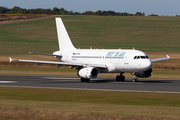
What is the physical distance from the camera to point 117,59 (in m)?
48.1

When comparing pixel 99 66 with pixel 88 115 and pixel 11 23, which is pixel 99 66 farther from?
pixel 11 23

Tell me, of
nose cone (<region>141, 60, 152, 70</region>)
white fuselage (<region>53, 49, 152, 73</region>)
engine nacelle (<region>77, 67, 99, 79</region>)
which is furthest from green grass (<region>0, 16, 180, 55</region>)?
nose cone (<region>141, 60, 152, 70</region>)

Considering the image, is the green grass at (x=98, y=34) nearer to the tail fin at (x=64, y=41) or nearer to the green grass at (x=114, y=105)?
the tail fin at (x=64, y=41)

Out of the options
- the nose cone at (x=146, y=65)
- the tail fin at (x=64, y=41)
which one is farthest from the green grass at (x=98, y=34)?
the nose cone at (x=146, y=65)

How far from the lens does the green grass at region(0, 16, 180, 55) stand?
370 ft

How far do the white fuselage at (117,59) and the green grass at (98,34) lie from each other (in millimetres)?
53989

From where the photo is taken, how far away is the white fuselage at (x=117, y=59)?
1811 inches

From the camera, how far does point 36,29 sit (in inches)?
5315

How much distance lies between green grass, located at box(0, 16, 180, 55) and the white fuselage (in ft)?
177

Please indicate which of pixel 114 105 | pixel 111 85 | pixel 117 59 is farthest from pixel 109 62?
pixel 114 105

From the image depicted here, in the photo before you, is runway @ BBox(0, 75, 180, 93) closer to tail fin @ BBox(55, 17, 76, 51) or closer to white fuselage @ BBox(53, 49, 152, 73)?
white fuselage @ BBox(53, 49, 152, 73)

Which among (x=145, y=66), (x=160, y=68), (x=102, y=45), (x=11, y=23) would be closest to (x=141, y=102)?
(x=145, y=66)

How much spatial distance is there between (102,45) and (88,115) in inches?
3709

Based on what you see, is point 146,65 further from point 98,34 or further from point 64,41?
point 98,34
